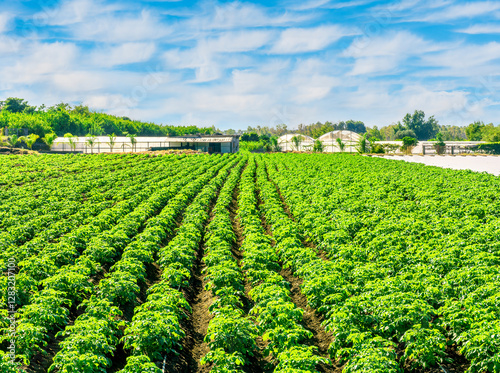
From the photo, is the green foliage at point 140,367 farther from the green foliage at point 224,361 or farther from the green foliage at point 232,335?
the green foliage at point 232,335

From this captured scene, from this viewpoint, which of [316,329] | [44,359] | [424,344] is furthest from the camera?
[316,329]

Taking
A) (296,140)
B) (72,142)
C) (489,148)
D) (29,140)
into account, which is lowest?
(489,148)

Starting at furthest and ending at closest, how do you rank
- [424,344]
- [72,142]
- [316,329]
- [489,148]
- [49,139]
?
[489,148] → [72,142] → [49,139] → [316,329] → [424,344]

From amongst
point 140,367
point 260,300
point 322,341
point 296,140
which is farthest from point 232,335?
point 296,140

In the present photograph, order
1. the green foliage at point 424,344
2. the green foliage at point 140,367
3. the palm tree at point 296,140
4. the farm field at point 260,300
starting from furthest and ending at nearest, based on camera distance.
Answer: the palm tree at point 296,140 → the farm field at point 260,300 → the green foliage at point 424,344 → the green foliage at point 140,367

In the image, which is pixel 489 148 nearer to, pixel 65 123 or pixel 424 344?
pixel 424 344

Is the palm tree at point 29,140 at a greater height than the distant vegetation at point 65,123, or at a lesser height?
lesser

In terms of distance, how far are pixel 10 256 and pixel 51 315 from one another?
5.84 m

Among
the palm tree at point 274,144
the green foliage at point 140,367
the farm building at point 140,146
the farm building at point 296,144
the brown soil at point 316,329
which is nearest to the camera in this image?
the green foliage at point 140,367

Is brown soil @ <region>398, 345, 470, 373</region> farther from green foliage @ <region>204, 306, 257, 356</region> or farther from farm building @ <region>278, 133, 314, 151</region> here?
farm building @ <region>278, 133, 314, 151</region>

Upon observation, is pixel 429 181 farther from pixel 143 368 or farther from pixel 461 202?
pixel 143 368

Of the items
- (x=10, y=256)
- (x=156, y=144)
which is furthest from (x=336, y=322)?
(x=156, y=144)

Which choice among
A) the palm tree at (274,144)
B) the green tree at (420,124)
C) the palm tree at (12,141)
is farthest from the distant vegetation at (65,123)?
the green tree at (420,124)

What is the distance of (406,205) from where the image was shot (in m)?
20.0
